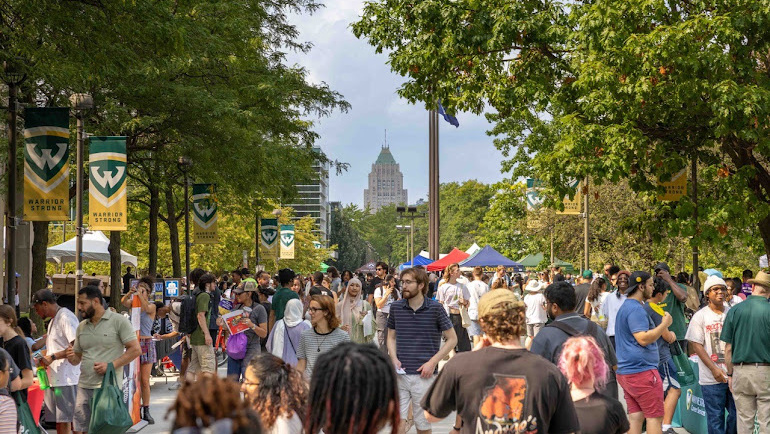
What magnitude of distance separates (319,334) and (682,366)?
4.73 metres

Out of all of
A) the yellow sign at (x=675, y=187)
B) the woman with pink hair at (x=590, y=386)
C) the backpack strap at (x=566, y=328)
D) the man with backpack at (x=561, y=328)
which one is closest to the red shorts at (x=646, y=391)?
the man with backpack at (x=561, y=328)

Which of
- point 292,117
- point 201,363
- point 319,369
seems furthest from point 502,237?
point 319,369

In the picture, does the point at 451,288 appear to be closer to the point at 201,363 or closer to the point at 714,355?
the point at 201,363

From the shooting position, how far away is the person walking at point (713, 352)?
1029 cm

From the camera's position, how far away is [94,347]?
9.63m

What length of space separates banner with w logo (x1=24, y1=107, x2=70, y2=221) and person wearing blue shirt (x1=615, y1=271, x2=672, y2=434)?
30.9 feet

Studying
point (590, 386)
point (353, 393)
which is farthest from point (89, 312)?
point (353, 393)

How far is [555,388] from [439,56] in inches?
570

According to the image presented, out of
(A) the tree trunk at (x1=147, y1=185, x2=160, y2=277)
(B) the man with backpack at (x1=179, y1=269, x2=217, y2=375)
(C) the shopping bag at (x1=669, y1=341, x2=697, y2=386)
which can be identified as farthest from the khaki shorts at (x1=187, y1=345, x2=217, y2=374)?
(A) the tree trunk at (x1=147, y1=185, x2=160, y2=277)

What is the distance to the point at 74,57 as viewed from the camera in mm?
14531

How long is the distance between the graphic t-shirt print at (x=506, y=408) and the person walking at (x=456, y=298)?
48.6 feet

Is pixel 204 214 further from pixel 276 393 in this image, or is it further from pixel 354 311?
pixel 276 393

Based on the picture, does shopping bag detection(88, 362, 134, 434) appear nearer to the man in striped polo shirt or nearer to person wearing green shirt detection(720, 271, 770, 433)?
the man in striped polo shirt

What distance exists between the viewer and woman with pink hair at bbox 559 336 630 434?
19.0 feet
